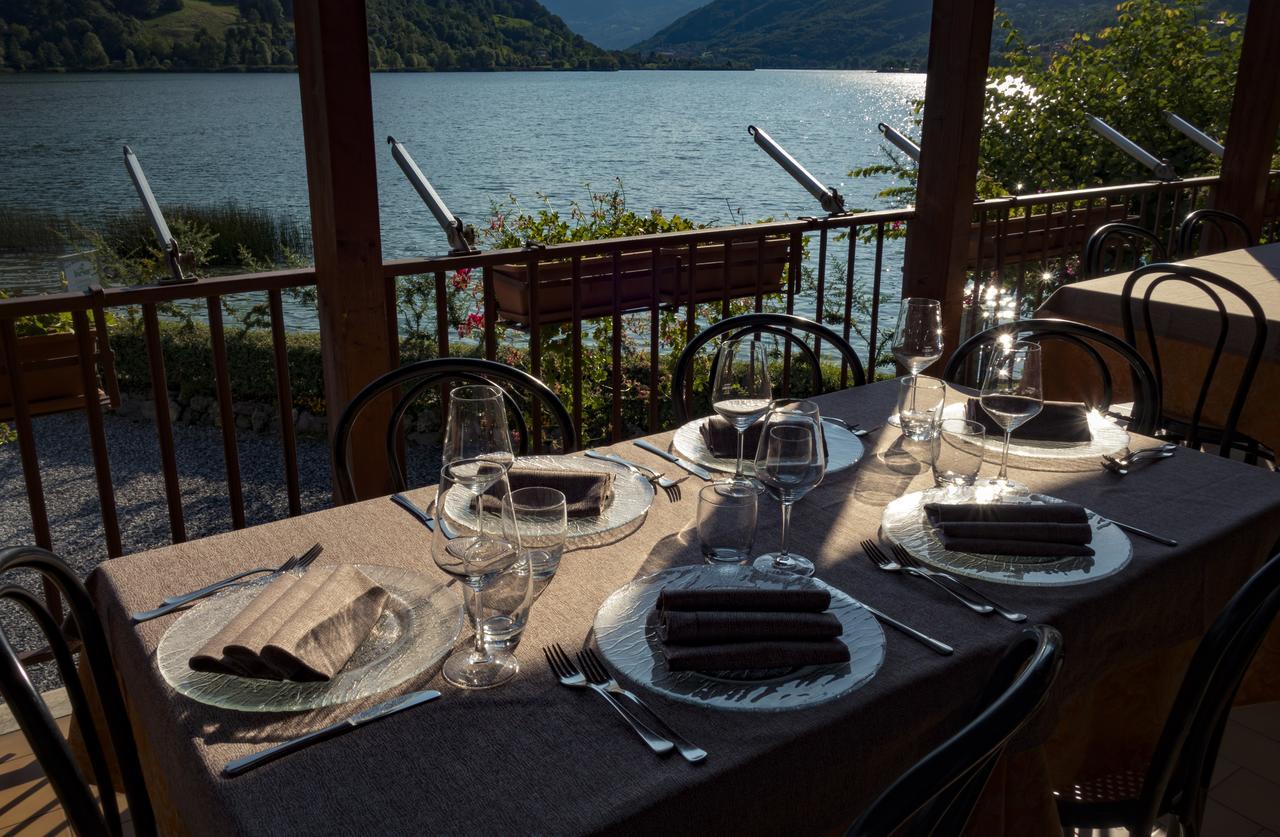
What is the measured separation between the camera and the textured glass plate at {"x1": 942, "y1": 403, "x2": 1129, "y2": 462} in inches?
68.9

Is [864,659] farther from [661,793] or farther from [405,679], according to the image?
[405,679]

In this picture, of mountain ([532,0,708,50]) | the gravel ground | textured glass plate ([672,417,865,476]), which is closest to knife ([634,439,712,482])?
textured glass plate ([672,417,865,476])

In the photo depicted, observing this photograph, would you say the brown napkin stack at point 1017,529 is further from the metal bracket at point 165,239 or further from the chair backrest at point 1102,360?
the metal bracket at point 165,239

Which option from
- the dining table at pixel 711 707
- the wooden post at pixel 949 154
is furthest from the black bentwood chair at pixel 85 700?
the wooden post at pixel 949 154

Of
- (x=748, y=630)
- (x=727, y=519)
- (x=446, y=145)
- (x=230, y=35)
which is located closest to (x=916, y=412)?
(x=727, y=519)

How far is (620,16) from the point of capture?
41469 mm

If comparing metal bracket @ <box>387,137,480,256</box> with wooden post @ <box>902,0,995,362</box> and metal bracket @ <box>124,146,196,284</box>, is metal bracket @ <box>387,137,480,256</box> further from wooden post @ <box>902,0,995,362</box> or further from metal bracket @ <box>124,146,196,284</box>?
wooden post @ <box>902,0,995,362</box>

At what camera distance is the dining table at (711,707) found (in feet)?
2.88

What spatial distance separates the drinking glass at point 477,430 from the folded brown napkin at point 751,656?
420mm

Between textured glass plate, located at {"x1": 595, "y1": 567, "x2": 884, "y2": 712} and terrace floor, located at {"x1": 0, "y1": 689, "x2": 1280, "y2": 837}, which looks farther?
terrace floor, located at {"x1": 0, "y1": 689, "x2": 1280, "y2": 837}

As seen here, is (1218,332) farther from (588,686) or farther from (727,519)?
(588,686)

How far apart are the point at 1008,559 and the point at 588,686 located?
64 cm

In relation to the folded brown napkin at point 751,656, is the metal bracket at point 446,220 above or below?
above

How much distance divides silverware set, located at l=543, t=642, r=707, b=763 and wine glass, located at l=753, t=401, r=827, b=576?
1.07ft
